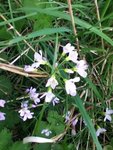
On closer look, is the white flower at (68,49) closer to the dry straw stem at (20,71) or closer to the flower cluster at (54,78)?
the flower cluster at (54,78)

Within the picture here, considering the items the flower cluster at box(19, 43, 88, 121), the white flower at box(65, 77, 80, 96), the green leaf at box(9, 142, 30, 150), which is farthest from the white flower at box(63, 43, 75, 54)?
the green leaf at box(9, 142, 30, 150)

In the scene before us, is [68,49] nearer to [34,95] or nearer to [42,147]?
[34,95]

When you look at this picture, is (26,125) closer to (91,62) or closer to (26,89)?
(26,89)

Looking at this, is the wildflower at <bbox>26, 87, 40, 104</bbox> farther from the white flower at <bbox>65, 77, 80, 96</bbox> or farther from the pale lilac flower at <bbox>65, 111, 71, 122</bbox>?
the white flower at <bbox>65, 77, 80, 96</bbox>

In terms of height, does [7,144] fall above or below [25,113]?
below

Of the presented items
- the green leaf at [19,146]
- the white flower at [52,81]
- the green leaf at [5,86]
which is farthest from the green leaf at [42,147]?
the white flower at [52,81]

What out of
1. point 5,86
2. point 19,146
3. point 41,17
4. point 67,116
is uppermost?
point 41,17

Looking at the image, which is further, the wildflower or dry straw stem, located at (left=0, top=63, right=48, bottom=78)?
the wildflower

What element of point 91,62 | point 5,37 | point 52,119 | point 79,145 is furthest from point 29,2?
point 79,145

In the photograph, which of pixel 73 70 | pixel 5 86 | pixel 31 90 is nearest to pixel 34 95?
pixel 31 90
